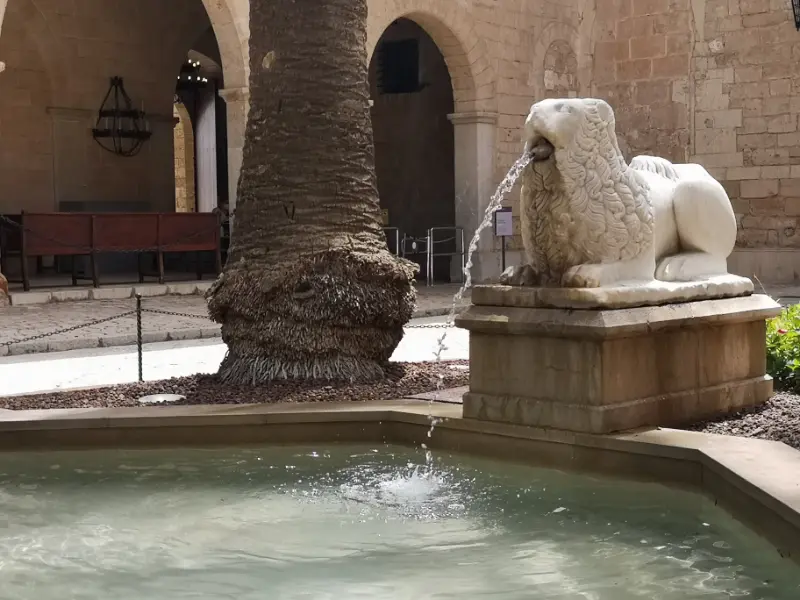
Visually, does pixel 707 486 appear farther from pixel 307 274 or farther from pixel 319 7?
pixel 319 7

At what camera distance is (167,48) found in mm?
19812

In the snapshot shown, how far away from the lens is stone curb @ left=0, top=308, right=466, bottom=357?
10.3 meters

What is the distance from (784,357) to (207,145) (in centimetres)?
1976

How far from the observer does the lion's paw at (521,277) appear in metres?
5.04

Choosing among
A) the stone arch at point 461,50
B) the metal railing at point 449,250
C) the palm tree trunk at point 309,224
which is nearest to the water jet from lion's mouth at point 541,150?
the palm tree trunk at point 309,224

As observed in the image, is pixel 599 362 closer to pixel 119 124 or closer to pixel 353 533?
pixel 353 533

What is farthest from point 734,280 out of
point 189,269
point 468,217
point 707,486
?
point 189,269

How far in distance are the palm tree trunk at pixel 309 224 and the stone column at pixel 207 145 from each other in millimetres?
17739

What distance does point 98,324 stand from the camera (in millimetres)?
11961

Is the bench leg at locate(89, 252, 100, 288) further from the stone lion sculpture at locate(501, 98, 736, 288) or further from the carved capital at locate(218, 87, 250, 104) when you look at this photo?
the stone lion sculpture at locate(501, 98, 736, 288)

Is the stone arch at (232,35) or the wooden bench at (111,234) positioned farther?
the stone arch at (232,35)

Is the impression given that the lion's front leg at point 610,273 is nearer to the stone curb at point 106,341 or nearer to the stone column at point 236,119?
the stone curb at point 106,341

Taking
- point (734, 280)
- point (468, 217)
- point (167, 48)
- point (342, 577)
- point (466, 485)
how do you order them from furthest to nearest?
point (167, 48), point (468, 217), point (734, 280), point (466, 485), point (342, 577)

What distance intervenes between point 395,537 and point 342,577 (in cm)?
47
